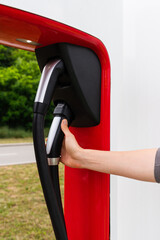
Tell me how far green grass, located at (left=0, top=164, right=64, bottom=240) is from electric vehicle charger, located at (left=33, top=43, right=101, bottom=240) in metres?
2.56

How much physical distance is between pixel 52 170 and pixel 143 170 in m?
0.27

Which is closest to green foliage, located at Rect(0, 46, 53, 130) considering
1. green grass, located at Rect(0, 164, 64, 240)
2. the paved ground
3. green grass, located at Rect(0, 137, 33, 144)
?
green grass, located at Rect(0, 137, 33, 144)

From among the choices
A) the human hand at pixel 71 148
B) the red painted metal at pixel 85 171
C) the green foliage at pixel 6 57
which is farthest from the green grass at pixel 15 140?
the human hand at pixel 71 148

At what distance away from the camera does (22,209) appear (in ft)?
12.5

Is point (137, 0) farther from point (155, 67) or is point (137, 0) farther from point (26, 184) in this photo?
point (26, 184)

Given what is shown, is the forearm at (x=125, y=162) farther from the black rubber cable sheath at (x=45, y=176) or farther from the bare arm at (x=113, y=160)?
the black rubber cable sheath at (x=45, y=176)

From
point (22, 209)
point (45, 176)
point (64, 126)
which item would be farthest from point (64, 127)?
point (22, 209)

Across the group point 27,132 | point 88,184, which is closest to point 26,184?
point 88,184

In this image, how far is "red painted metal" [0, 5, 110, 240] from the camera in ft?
2.41

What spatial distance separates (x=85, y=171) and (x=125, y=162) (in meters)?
0.19

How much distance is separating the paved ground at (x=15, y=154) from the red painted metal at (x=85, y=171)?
5.58m

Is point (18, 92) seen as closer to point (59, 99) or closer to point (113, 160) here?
point (59, 99)

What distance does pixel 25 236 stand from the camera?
3.16 metres

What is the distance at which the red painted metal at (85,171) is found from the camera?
735 mm
